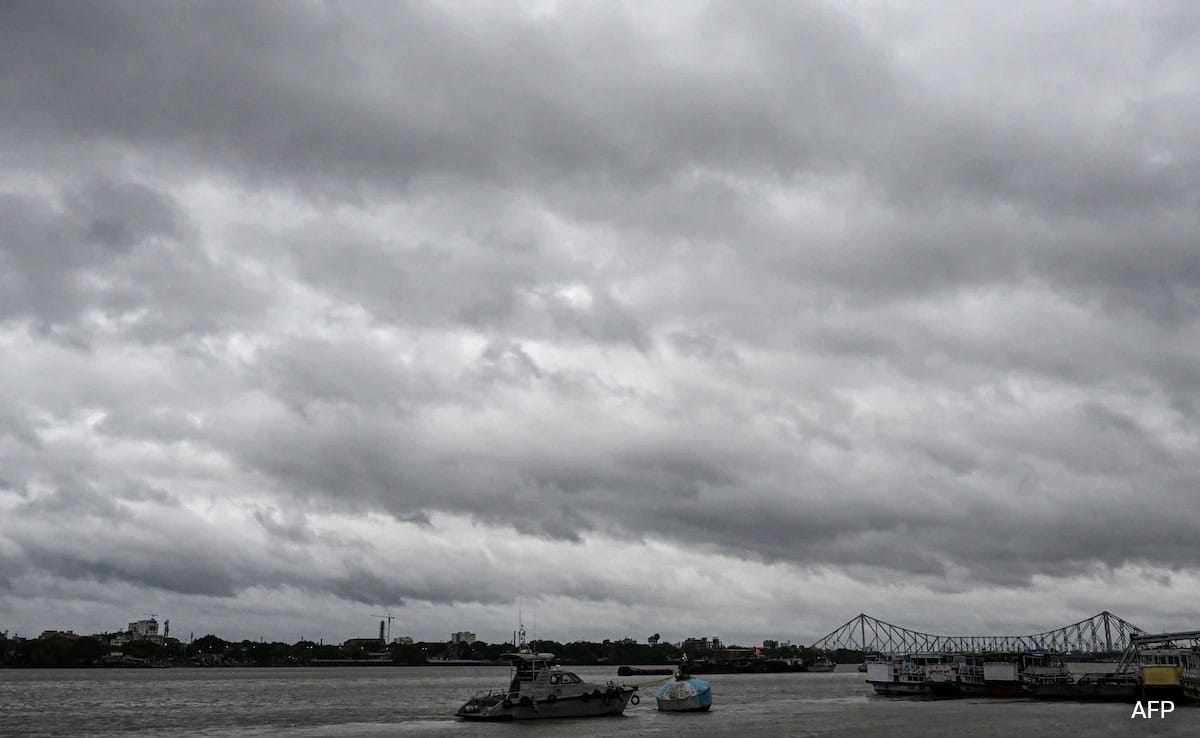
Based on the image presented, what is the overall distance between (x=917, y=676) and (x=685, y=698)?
1959 inches

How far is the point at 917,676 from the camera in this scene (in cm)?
15588

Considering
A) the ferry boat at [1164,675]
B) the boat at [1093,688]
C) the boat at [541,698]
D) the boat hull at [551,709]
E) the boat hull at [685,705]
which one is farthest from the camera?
the boat at [1093,688]

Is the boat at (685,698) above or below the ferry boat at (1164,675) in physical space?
below

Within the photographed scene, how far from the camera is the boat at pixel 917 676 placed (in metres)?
151

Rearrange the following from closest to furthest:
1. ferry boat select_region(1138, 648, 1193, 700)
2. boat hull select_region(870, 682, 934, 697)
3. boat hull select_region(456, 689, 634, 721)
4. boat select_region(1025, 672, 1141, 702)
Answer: boat hull select_region(456, 689, 634, 721) < ferry boat select_region(1138, 648, 1193, 700) < boat select_region(1025, 672, 1141, 702) < boat hull select_region(870, 682, 934, 697)

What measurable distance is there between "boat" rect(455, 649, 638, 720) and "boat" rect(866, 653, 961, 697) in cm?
6050

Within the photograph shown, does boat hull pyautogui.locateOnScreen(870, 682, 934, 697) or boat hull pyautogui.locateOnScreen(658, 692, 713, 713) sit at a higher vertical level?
boat hull pyautogui.locateOnScreen(658, 692, 713, 713)

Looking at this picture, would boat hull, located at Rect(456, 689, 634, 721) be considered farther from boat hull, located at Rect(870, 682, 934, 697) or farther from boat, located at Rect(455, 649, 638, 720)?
boat hull, located at Rect(870, 682, 934, 697)

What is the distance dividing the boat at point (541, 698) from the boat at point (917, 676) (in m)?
60.5

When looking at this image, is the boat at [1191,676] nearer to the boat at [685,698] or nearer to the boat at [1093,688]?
the boat at [1093,688]

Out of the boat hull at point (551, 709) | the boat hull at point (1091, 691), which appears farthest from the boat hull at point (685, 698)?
the boat hull at point (1091, 691)

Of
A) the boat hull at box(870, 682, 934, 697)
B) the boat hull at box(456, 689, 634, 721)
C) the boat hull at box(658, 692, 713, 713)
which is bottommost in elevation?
the boat hull at box(870, 682, 934, 697)

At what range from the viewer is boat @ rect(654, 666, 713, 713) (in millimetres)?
123875

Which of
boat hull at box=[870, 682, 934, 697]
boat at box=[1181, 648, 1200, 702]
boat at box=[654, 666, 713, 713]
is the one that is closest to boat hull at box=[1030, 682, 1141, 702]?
boat at box=[1181, 648, 1200, 702]
